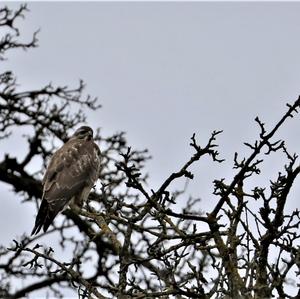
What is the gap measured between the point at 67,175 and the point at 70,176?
0.16 ft

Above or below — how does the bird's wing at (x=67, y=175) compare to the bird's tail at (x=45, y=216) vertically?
above

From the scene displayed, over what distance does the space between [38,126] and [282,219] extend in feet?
38.4

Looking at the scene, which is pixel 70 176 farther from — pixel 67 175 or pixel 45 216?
pixel 45 216

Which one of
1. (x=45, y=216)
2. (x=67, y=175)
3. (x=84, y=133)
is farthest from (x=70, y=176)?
(x=84, y=133)

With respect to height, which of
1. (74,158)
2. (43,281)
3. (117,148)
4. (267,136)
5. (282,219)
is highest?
(117,148)

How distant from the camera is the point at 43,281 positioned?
663 inches

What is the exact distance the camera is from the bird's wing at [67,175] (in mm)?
10453

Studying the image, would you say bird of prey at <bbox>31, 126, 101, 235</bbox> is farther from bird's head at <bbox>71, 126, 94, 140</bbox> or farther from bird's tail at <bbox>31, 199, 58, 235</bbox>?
bird's head at <bbox>71, 126, 94, 140</bbox>

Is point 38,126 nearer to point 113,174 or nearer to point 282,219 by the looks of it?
point 113,174

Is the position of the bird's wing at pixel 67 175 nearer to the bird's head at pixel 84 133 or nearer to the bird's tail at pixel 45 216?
the bird's tail at pixel 45 216

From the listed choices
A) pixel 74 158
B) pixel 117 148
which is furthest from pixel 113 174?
pixel 74 158

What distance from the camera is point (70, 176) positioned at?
1117 centimetres

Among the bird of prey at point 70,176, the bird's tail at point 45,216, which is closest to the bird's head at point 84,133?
the bird of prey at point 70,176

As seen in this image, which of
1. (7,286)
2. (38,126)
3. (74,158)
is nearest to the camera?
(74,158)
